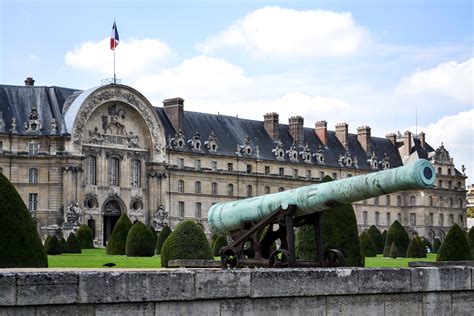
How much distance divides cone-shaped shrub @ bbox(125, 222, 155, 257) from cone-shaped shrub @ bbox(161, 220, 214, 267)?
11.0m

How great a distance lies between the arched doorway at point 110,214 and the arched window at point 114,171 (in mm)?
1159

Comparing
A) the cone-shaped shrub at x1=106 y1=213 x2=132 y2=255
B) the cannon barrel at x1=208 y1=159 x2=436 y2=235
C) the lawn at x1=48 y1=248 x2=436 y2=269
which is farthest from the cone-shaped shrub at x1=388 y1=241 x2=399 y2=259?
the cannon barrel at x1=208 y1=159 x2=436 y2=235

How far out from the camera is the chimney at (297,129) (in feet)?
250

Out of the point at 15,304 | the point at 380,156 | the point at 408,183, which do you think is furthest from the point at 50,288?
the point at 380,156

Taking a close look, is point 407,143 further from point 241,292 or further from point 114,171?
point 241,292

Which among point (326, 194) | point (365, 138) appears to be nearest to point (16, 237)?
point (326, 194)

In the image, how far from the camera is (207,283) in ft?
32.9

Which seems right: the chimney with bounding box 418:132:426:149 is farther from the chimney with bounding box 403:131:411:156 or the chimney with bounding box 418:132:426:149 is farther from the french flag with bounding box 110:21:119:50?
the french flag with bounding box 110:21:119:50

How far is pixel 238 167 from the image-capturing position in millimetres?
70188

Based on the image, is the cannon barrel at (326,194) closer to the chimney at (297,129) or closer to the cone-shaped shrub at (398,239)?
the cone-shaped shrub at (398,239)

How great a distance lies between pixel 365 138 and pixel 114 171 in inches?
1075

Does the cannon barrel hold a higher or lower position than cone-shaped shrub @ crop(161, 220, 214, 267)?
higher

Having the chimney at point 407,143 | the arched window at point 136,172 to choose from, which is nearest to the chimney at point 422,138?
the chimney at point 407,143

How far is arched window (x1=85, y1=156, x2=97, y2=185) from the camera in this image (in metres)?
59.6
